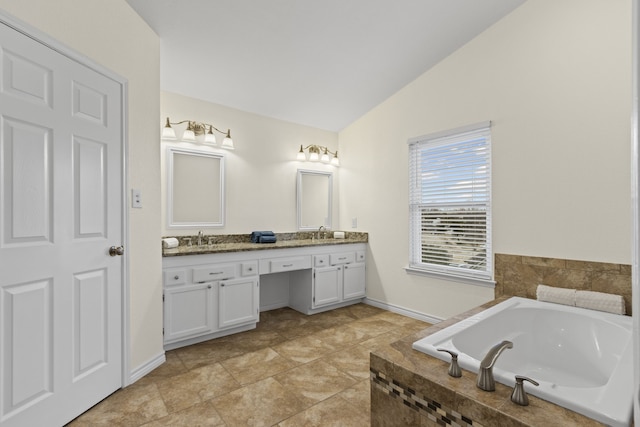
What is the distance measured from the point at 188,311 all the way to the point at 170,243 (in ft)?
2.05

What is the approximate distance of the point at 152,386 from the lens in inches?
79.4

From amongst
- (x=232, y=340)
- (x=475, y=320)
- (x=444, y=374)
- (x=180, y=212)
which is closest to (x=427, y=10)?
(x=475, y=320)

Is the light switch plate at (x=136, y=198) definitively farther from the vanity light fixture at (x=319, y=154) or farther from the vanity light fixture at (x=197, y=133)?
the vanity light fixture at (x=319, y=154)

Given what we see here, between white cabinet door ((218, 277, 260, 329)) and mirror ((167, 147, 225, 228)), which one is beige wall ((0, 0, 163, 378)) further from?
mirror ((167, 147, 225, 228))

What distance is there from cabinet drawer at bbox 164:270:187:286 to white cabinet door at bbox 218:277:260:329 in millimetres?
321

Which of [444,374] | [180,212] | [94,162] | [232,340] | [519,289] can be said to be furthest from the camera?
[180,212]

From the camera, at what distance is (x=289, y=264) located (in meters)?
3.21

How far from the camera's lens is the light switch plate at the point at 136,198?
6.77ft

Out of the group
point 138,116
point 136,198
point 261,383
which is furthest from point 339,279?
point 138,116

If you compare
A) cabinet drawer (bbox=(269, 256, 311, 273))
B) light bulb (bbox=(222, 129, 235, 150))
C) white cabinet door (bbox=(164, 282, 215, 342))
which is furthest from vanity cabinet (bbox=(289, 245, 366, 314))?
light bulb (bbox=(222, 129, 235, 150))

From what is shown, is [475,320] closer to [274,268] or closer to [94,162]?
[274,268]

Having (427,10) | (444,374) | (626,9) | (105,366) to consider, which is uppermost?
(427,10)

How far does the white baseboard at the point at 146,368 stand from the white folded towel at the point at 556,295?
9.27ft

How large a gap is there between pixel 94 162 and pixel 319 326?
91.9 inches
